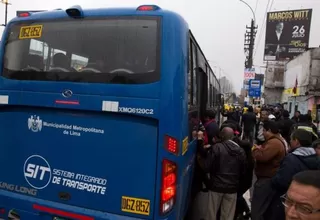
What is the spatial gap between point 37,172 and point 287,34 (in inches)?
1770

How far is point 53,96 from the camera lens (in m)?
3.51

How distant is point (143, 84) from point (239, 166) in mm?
2050

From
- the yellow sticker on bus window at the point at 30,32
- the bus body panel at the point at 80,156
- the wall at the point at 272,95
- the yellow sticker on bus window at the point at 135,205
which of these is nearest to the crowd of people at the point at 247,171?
the bus body panel at the point at 80,156

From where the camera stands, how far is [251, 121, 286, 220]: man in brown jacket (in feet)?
14.1

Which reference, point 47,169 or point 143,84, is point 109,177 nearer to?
point 47,169

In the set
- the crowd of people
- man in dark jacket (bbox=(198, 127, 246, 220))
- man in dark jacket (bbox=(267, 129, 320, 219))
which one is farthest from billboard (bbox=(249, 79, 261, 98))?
man in dark jacket (bbox=(267, 129, 320, 219))

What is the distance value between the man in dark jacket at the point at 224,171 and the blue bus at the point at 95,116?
3.31 feet

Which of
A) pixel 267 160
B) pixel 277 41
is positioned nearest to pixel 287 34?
pixel 277 41

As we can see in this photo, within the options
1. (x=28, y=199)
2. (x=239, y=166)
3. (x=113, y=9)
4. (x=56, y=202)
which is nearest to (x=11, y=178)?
(x=28, y=199)

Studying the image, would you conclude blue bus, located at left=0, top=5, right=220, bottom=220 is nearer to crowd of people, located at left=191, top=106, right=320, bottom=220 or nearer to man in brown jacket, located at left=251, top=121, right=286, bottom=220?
crowd of people, located at left=191, top=106, right=320, bottom=220

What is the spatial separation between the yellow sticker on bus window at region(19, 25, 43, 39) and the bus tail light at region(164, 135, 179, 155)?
6.46ft

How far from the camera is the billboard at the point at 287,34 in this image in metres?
42.6

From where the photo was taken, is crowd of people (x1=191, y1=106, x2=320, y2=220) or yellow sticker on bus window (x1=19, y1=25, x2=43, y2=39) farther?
yellow sticker on bus window (x1=19, y1=25, x2=43, y2=39)

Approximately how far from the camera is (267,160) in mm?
4594
